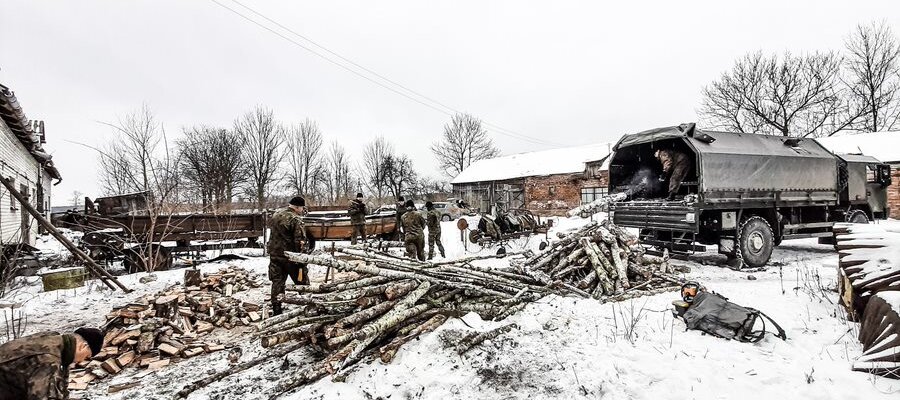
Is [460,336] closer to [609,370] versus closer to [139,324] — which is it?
[609,370]

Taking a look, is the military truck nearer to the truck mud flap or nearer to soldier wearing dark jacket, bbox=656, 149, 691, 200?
the truck mud flap

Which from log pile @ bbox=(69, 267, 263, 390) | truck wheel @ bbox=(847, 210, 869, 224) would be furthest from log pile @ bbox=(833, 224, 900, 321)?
log pile @ bbox=(69, 267, 263, 390)

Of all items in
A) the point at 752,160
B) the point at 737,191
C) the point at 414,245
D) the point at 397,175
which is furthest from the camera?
the point at 397,175

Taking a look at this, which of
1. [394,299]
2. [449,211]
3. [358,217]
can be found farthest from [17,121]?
[449,211]

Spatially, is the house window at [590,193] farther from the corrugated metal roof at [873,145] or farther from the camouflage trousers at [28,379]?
the camouflage trousers at [28,379]

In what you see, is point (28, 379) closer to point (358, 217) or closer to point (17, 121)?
point (358, 217)

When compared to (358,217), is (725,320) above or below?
below

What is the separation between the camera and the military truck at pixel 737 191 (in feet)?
26.9

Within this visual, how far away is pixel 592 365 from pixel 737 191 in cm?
679

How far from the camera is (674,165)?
937cm

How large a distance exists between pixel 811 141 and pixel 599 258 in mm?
7687

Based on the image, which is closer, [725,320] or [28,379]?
[28,379]

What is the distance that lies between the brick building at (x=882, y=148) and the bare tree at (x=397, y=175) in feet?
128

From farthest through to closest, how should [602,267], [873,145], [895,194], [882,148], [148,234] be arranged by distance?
[873,145] → [882,148] → [895,194] → [148,234] → [602,267]
